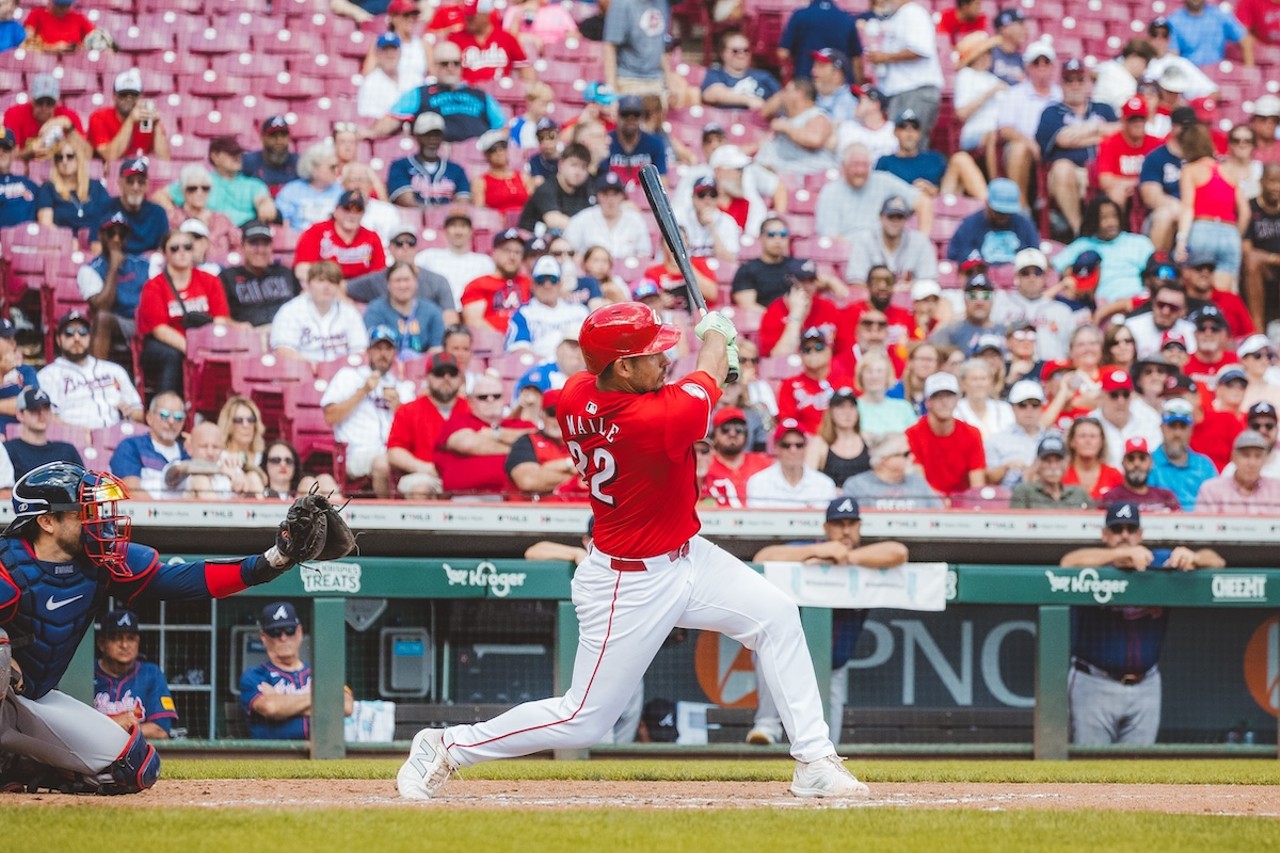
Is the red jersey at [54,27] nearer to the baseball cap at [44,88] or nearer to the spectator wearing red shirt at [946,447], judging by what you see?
the baseball cap at [44,88]

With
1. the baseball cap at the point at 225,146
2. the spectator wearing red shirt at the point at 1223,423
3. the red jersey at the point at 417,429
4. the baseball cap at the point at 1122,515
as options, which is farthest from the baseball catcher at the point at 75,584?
the baseball cap at the point at 225,146

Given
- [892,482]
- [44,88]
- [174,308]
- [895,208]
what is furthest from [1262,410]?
[44,88]

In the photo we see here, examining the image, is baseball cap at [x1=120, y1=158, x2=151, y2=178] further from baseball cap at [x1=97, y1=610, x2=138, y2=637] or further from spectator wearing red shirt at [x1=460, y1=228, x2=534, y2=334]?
baseball cap at [x1=97, y1=610, x2=138, y2=637]

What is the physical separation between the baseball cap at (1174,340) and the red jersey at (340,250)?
180 inches

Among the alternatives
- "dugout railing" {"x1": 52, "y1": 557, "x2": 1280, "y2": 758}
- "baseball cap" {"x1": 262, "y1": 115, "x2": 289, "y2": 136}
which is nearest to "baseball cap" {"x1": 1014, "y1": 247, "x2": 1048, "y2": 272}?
"dugout railing" {"x1": 52, "y1": 557, "x2": 1280, "y2": 758}

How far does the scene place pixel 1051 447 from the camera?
8.41m

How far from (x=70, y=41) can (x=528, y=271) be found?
4134 millimetres

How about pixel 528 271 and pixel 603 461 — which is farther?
pixel 528 271

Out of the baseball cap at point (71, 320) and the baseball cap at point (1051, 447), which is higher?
the baseball cap at point (71, 320)

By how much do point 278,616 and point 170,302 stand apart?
298 cm

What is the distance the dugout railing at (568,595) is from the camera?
23.9 ft

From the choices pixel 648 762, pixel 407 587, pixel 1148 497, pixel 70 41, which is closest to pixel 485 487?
pixel 407 587

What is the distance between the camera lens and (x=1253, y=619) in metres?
7.81

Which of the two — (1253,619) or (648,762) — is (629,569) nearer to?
(648,762)
